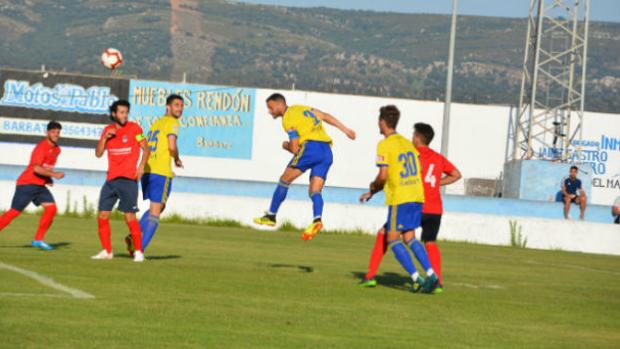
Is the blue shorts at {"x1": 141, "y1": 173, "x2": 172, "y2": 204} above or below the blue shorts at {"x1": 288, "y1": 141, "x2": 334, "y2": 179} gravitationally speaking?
below

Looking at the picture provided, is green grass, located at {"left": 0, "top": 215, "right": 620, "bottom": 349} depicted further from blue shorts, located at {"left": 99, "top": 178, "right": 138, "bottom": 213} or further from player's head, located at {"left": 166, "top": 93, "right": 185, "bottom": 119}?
player's head, located at {"left": 166, "top": 93, "right": 185, "bottom": 119}

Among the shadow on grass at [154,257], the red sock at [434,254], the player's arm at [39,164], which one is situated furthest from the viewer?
the player's arm at [39,164]

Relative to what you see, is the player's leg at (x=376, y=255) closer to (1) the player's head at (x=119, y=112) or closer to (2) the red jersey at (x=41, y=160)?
(1) the player's head at (x=119, y=112)

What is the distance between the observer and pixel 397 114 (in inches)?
548

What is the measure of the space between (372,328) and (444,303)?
8.74 feet

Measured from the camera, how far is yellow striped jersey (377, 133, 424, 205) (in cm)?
1373

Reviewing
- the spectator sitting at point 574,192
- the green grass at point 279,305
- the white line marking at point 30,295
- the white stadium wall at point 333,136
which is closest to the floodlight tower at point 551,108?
the white stadium wall at point 333,136

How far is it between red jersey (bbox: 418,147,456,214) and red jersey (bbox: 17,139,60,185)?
19.9ft

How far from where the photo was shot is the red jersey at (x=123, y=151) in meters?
16.0

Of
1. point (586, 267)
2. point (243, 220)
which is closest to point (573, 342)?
point (586, 267)

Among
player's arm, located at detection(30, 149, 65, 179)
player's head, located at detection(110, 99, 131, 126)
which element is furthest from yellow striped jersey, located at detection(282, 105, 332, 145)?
player's arm, located at detection(30, 149, 65, 179)

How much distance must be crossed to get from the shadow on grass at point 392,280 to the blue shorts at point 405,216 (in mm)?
1192

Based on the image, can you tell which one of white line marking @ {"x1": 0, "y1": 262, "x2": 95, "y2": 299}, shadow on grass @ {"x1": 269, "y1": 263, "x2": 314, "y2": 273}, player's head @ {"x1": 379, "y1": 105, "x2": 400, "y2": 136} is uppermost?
player's head @ {"x1": 379, "y1": 105, "x2": 400, "y2": 136}

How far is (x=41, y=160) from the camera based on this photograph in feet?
59.0
